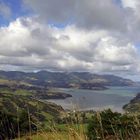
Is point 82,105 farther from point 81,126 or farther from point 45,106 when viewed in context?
point 45,106

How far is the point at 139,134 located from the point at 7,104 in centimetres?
16531

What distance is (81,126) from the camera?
4559 millimetres

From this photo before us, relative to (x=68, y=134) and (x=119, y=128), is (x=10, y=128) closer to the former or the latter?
(x=68, y=134)

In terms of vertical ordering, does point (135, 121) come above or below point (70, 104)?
below

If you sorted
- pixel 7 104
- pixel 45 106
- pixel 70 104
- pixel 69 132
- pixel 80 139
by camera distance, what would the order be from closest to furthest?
1. pixel 80 139
2. pixel 69 132
3. pixel 70 104
4. pixel 7 104
5. pixel 45 106

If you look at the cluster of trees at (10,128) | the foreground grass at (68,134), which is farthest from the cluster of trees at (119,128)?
the cluster of trees at (10,128)

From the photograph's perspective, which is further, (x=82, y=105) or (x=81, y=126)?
(x=82, y=105)

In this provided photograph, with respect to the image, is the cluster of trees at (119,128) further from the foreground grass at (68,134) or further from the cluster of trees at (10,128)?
the cluster of trees at (10,128)

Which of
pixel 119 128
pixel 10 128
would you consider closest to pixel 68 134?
pixel 10 128

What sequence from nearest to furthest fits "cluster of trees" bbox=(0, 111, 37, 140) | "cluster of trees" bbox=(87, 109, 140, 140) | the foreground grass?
the foreground grass → "cluster of trees" bbox=(87, 109, 140, 140) → "cluster of trees" bbox=(0, 111, 37, 140)

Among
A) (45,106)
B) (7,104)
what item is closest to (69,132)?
(7,104)

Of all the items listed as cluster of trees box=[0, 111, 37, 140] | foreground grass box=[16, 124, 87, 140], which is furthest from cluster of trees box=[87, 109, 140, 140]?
cluster of trees box=[0, 111, 37, 140]

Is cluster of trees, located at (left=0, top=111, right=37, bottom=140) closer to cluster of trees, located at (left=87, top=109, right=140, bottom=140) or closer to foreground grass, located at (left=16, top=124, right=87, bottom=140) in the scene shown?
foreground grass, located at (left=16, top=124, right=87, bottom=140)

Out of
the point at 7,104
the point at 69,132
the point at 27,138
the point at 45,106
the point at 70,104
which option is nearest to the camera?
the point at 69,132
